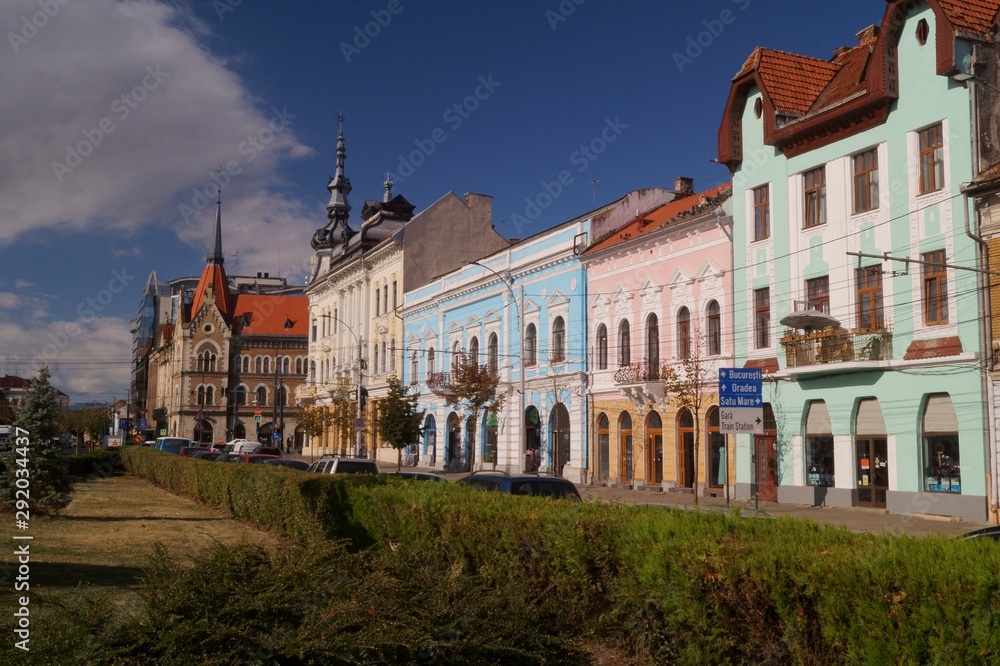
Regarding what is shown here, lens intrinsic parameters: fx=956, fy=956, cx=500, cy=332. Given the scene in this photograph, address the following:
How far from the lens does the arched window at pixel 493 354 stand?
46.6 metres

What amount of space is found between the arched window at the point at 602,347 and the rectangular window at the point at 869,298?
13.3m

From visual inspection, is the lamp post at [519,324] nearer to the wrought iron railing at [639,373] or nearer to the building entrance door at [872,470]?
the wrought iron railing at [639,373]

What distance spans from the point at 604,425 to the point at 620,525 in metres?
30.3

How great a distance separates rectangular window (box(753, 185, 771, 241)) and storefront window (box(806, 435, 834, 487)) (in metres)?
6.64

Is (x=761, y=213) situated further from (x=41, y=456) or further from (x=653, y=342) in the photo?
(x=41, y=456)

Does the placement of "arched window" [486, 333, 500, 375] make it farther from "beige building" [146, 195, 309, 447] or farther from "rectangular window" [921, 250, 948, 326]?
"beige building" [146, 195, 309, 447]

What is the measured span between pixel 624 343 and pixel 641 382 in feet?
9.55

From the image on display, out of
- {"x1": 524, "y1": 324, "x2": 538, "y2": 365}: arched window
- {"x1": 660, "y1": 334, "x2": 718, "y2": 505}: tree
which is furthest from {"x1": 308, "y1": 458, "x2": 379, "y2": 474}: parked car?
{"x1": 524, "y1": 324, "x2": 538, "y2": 365}: arched window

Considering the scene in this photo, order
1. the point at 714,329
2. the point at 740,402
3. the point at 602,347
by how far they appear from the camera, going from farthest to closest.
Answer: the point at 602,347, the point at 714,329, the point at 740,402

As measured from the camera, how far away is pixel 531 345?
44.4m

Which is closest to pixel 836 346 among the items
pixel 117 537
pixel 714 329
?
pixel 714 329

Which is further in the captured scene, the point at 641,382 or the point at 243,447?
the point at 243,447

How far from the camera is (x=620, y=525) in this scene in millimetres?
8578

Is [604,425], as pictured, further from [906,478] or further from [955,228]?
[955,228]
